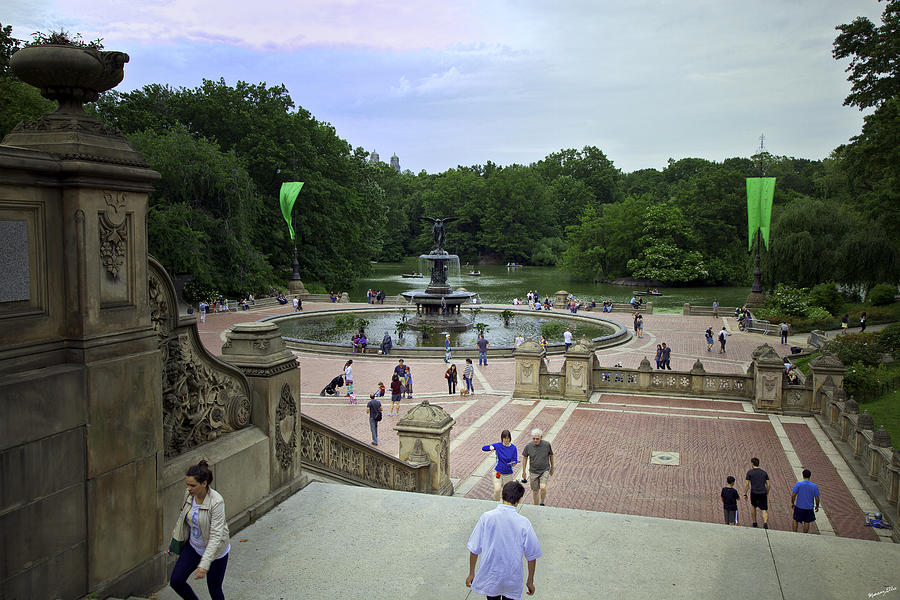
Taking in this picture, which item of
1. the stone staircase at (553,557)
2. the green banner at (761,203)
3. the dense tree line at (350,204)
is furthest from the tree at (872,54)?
the stone staircase at (553,557)

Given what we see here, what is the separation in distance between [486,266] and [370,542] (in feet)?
346

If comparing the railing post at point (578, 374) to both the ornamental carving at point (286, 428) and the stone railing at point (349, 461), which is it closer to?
the stone railing at point (349, 461)

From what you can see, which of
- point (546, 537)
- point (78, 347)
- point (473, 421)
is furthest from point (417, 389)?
point (78, 347)

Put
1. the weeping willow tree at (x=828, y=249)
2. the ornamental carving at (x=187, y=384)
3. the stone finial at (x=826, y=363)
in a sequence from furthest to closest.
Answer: the weeping willow tree at (x=828, y=249) < the stone finial at (x=826, y=363) < the ornamental carving at (x=187, y=384)

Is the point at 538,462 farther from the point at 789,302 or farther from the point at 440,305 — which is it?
the point at 789,302

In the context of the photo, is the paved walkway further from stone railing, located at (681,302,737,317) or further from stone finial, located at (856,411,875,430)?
stone railing, located at (681,302,737,317)

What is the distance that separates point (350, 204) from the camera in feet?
188

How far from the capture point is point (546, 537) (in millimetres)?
6508

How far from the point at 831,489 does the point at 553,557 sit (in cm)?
898

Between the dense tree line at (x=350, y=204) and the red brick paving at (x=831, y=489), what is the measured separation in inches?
728

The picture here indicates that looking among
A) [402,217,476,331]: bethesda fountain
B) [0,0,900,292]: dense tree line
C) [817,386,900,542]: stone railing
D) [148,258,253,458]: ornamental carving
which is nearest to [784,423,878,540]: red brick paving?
[817,386,900,542]: stone railing

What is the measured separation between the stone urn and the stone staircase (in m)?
3.73

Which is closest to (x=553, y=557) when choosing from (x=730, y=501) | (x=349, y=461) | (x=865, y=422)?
(x=349, y=461)

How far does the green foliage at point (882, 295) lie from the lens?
132 feet
